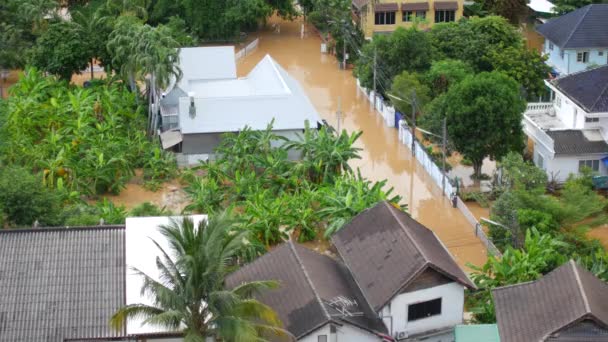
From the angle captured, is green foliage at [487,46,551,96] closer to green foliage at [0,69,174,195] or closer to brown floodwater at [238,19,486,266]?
brown floodwater at [238,19,486,266]

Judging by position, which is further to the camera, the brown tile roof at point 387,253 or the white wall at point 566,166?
the white wall at point 566,166

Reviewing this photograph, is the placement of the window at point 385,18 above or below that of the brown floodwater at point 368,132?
above

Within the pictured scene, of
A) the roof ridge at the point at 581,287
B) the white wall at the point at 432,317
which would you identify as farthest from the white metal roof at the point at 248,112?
the roof ridge at the point at 581,287

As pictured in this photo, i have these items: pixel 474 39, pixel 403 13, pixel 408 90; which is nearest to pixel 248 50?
pixel 403 13

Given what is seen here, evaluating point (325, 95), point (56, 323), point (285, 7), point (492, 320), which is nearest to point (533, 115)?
point (325, 95)

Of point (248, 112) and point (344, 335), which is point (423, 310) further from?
point (248, 112)

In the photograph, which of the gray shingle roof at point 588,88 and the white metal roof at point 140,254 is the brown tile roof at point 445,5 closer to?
the gray shingle roof at point 588,88
